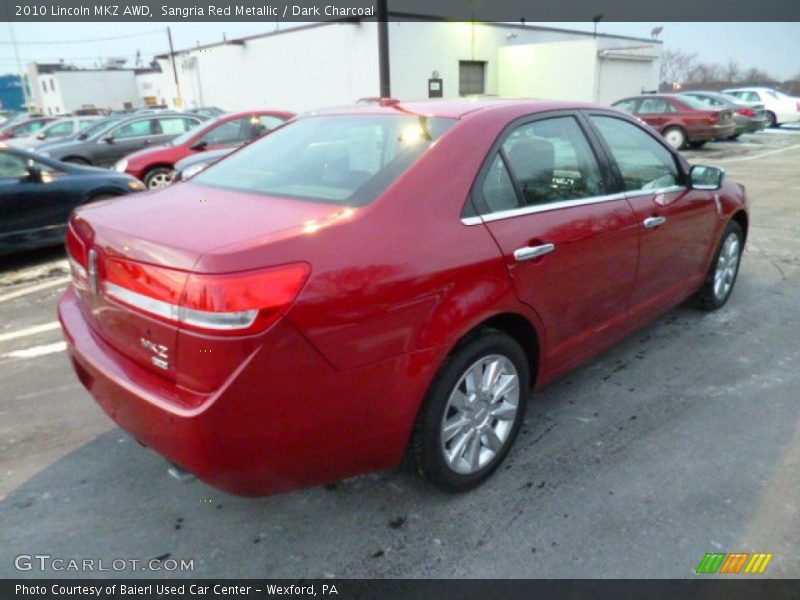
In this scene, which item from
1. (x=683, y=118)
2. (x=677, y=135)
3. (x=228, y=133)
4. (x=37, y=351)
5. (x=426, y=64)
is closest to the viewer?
(x=37, y=351)

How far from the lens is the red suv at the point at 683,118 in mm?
16875

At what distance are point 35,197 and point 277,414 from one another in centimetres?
558

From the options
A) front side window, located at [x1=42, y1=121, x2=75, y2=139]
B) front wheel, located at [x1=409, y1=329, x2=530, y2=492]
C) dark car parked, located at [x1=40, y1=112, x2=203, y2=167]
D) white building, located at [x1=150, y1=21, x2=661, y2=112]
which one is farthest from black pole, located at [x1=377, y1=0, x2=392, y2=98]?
front wheel, located at [x1=409, y1=329, x2=530, y2=492]

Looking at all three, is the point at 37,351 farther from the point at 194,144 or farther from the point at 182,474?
the point at 194,144

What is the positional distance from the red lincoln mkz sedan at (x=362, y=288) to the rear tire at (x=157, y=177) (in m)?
7.39

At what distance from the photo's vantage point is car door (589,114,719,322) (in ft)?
10.8

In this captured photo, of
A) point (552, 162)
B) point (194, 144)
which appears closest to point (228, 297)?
point (552, 162)

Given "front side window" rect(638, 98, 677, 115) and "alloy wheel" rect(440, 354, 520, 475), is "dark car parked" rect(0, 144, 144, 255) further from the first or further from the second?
"front side window" rect(638, 98, 677, 115)

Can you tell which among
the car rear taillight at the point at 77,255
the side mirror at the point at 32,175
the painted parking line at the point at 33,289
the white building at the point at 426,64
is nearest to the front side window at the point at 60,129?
the white building at the point at 426,64

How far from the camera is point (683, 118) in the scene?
56.3 feet

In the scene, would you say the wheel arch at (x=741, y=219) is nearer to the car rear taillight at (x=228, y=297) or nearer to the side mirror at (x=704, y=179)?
the side mirror at (x=704, y=179)

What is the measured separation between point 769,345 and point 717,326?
0.38 m
